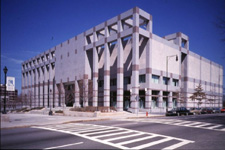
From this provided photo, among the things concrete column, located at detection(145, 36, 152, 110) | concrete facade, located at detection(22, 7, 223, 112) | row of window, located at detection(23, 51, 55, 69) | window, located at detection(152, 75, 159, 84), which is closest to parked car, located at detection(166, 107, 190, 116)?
concrete facade, located at detection(22, 7, 223, 112)

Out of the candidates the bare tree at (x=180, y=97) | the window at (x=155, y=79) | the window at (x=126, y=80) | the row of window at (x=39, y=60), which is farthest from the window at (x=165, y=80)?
the row of window at (x=39, y=60)

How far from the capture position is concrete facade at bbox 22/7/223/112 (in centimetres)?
4225

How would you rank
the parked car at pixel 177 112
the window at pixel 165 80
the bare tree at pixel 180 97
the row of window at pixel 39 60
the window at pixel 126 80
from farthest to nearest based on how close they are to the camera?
the row of window at pixel 39 60 < the window at pixel 165 80 < the bare tree at pixel 180 97 < the window at pixel 126 80 < the parked car at pixel 177 112

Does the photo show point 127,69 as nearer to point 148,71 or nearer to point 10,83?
point 148,71

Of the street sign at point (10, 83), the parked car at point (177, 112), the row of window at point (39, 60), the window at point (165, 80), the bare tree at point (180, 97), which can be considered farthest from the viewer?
the row of window at point (39, 60)

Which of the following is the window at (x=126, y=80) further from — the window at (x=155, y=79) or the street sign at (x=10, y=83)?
the street sign at (x=10, y=83)

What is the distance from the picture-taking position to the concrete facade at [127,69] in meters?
42.2

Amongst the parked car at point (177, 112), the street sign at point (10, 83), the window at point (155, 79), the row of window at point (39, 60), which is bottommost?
the parked car at point (177, 112)

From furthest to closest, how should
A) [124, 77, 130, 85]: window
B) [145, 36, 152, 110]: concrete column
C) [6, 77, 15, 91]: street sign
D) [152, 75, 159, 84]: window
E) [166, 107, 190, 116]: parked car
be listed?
[124, 77, 130, 85]: window, [152, 75, 159, 84]: window, [145, 36, 152, 110]: concrete column, [166, 107, 190, 116]: parked car, [6, 77, 15, 91]: street sign

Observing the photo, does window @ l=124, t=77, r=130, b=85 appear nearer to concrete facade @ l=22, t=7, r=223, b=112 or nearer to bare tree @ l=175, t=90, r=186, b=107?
concrete facade @ l=22, t=7, r=223, b=112

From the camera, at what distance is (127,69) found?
47.6 m

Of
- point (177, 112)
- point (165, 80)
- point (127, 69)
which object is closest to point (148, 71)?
point (127, 69)

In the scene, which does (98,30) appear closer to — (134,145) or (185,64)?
(185,64)

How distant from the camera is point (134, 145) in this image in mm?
8695
